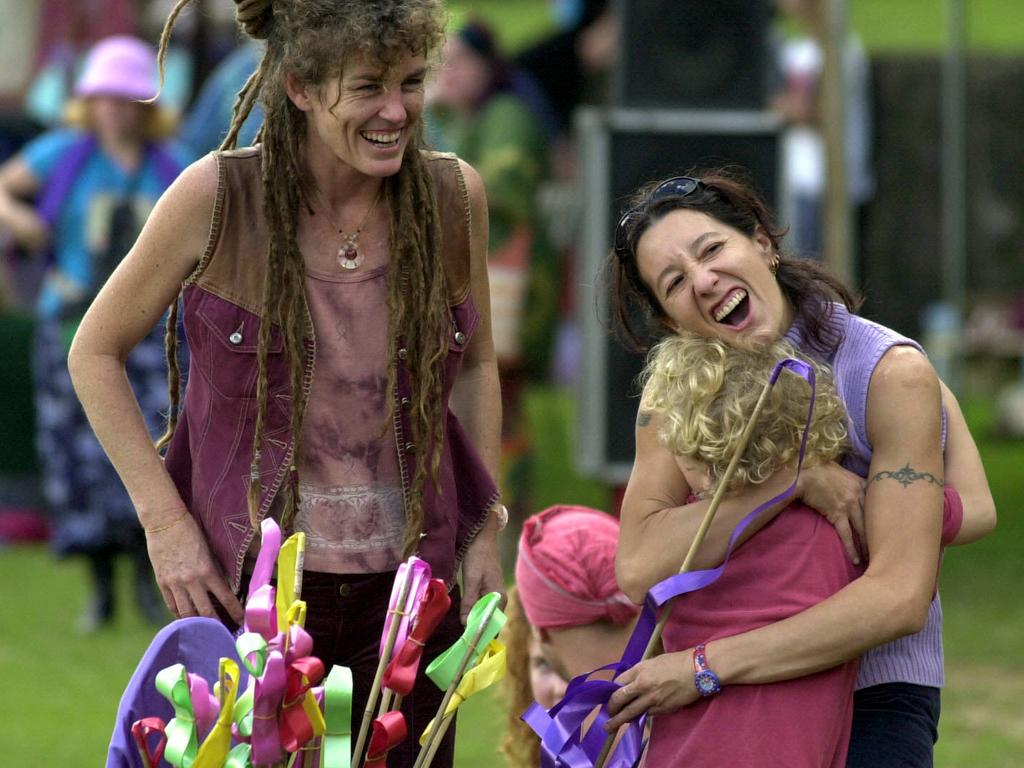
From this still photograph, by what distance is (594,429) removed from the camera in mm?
6801

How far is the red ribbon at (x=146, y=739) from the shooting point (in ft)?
8.20

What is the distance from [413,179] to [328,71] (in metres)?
0.26

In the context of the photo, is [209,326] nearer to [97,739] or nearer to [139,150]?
[97,739]

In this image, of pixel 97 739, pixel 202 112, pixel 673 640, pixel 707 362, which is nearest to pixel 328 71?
pixel 707 362

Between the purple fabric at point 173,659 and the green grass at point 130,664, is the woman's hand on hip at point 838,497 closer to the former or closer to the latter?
the purple fabric at point 173,659

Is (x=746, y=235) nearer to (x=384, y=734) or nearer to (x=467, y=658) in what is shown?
(x=467, y=658)

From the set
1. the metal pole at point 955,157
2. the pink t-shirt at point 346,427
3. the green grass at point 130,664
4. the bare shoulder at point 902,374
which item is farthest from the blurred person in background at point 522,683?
the metal pole at point 955,157

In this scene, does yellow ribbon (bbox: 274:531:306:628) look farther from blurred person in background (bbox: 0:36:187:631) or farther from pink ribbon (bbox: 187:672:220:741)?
blurred person in background (bbox: 0:36:187:631)

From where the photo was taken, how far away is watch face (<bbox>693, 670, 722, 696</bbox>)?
8.63 feet

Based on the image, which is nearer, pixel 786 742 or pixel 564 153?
pixel 786 742

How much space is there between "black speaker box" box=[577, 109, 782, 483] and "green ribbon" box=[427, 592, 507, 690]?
399cm

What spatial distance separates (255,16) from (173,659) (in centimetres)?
95

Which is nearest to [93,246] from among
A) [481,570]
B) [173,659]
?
[481,570]

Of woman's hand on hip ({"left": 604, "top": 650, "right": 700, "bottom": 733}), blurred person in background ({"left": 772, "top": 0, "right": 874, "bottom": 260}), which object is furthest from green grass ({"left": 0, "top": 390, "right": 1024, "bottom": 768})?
blurred person in background ({"left": 772, "top": 0, "right": 874, "bottom": 260})
